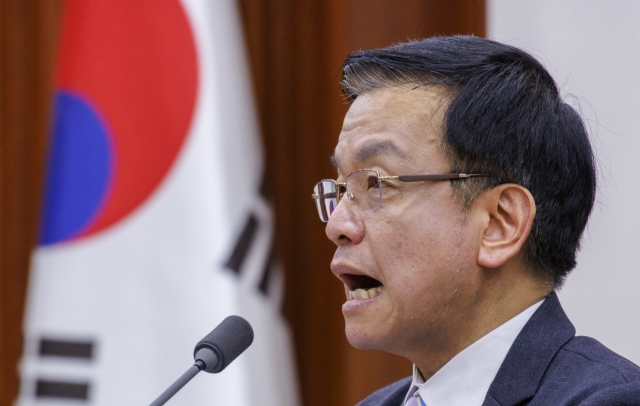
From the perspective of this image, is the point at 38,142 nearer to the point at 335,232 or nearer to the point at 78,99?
the point at 78,99

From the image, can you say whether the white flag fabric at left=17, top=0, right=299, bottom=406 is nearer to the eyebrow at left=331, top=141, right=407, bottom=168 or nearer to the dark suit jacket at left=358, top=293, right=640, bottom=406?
the eyebrow at left=331, top=141, right=407, bottom=168

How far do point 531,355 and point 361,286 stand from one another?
0.31 m

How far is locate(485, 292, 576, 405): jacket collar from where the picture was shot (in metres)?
1.14

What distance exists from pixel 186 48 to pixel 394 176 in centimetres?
116

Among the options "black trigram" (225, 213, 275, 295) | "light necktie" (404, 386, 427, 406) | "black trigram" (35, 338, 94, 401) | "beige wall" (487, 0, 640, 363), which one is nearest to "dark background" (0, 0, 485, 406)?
"black trigram" (225, 213, 275, 295)

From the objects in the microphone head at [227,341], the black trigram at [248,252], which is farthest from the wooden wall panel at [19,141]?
the microphone head at [227,341]

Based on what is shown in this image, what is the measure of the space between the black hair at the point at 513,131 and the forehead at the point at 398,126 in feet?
0.06

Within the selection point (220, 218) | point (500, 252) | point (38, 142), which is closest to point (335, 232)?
point (500, 252)

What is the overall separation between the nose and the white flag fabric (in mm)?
924

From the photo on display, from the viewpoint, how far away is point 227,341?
1.19 meters

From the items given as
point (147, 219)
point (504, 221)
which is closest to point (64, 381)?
point (147, 219)

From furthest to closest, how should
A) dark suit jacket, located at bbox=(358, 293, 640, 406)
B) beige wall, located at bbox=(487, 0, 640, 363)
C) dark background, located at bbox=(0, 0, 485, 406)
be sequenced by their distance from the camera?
dark background, located at bbox=(0, 0, 485, 406) → beige wall, located at bbox=(487, 0, 640, 363) → dark suit jacket, located at bbox=(358, 293, 640, 406)

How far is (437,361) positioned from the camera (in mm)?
1286

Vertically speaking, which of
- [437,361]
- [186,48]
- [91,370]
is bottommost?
[91,370]
